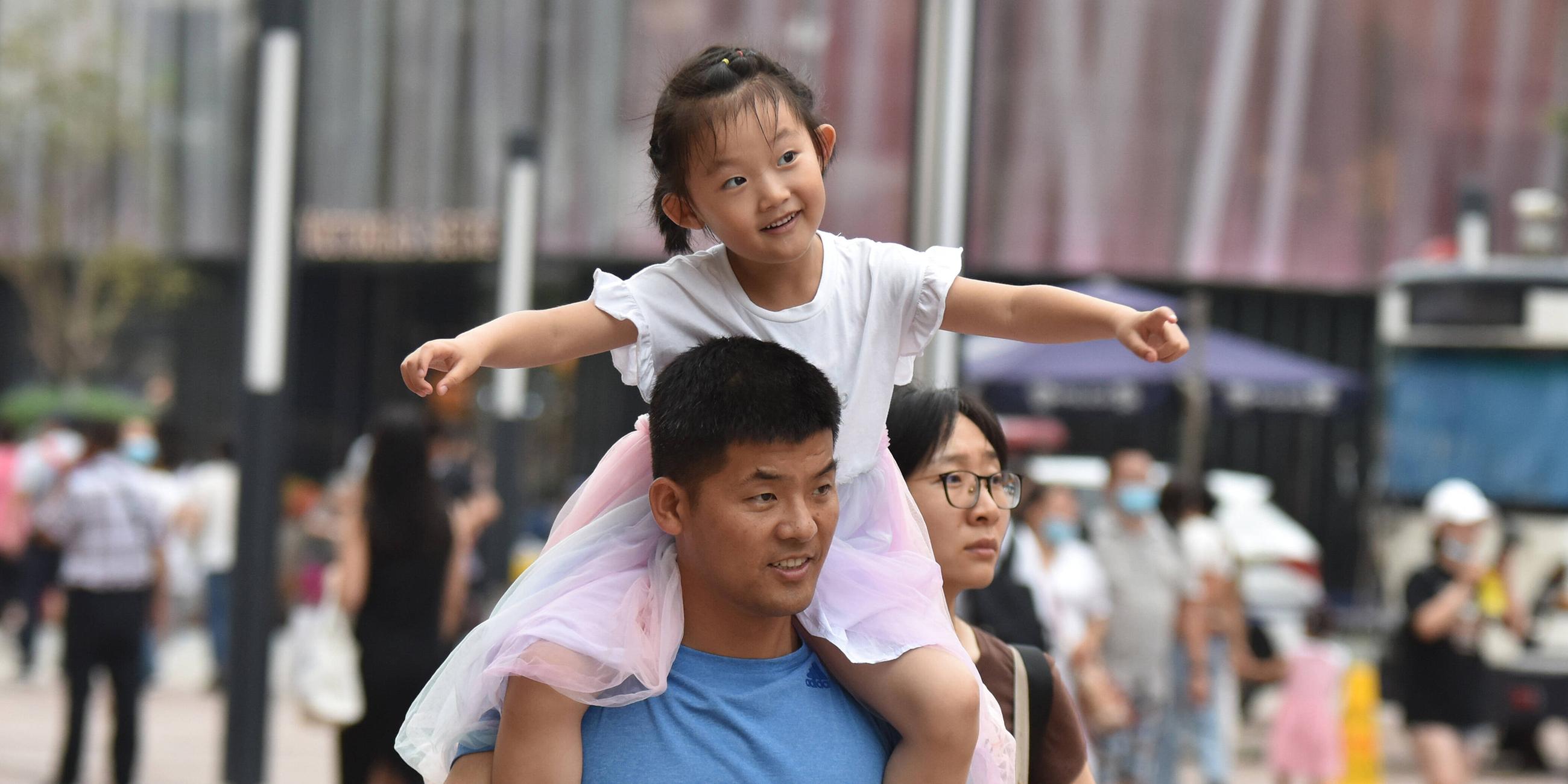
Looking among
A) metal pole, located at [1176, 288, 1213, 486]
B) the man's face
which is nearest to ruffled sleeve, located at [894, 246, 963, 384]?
the man's face

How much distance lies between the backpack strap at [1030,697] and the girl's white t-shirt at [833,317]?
0.59 m

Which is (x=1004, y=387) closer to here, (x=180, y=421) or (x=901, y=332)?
(x=901, y=332)

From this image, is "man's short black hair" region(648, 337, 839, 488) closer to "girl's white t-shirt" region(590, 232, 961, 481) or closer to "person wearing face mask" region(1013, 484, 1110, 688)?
"girl's white t-shirt" region(590, 232, 961, 481)

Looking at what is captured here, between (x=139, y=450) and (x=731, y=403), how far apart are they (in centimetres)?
931

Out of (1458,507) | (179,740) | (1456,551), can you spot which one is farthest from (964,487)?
(179,740)

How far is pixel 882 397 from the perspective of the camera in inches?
105

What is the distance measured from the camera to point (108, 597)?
8836 millimetres

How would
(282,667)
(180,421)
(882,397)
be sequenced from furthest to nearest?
(180,421) < (282,667) < (882,397)

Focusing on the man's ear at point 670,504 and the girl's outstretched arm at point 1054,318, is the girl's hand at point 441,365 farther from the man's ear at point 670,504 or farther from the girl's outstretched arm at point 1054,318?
the girl's outstretched arm at point 1054,318

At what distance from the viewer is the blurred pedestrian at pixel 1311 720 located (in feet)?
30.9

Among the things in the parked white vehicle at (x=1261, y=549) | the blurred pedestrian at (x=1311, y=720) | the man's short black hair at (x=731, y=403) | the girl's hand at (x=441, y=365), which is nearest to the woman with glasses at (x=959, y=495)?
the man's short black hair at (x=731, y=403)

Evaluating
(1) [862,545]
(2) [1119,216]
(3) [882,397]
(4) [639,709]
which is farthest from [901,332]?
(2) [1119,216]

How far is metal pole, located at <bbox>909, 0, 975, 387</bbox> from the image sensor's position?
4902mm

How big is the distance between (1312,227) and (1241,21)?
249cm
